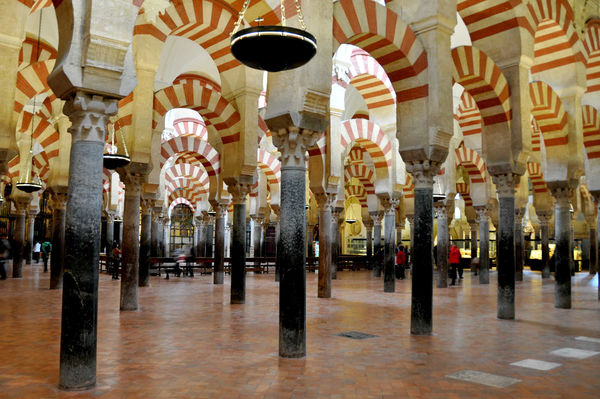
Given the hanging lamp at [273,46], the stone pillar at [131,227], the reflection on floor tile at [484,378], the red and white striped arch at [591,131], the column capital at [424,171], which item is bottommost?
the reflection on floor tile at [484,378]

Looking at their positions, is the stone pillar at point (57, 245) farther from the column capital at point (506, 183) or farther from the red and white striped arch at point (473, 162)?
the red and white striped arch at point (473, 162)

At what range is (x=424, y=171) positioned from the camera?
5637mm

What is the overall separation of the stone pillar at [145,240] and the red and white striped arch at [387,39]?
5809mm

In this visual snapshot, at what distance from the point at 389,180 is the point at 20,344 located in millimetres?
8377

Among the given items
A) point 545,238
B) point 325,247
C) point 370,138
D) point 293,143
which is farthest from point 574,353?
point 545,238

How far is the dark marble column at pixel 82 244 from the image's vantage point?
→ 10.6 ft

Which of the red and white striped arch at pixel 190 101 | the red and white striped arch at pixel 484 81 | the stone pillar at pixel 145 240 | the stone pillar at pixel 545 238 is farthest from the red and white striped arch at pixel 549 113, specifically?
the stone pillar at pixel 545 238

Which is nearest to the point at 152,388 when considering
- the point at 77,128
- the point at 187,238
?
the point at 77,128

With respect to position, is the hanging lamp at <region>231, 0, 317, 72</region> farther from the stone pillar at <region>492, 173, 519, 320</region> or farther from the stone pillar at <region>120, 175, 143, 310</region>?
the stone pillar at <region>492, 173, 519, 320</region>

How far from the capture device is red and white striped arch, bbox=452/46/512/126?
21.4ft

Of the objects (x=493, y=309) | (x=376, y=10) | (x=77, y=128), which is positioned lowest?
(x=493, y=309)

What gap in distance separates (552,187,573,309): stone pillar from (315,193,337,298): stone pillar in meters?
3.72

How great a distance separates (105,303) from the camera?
7.45m

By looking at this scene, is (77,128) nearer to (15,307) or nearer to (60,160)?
(15,307)
